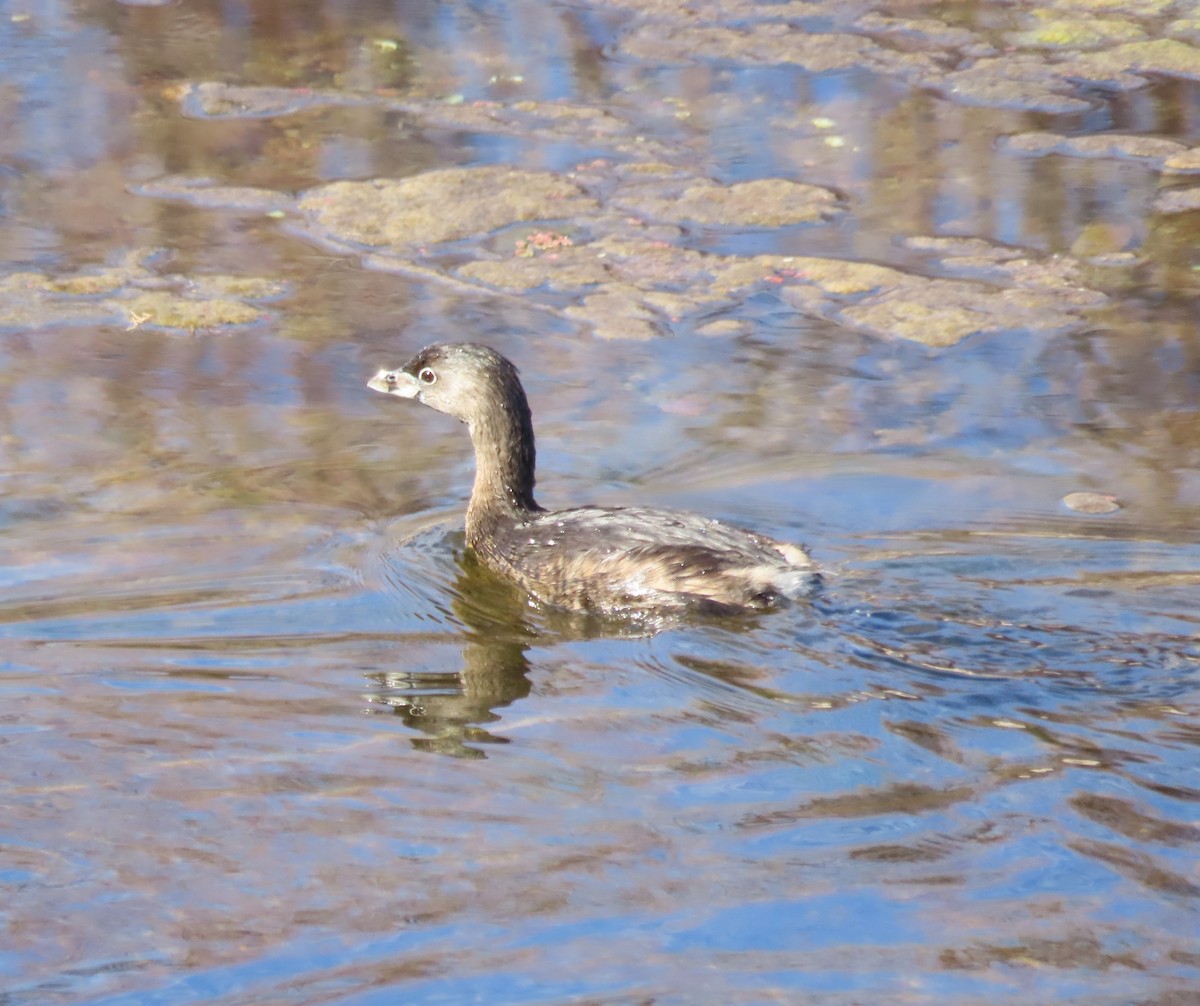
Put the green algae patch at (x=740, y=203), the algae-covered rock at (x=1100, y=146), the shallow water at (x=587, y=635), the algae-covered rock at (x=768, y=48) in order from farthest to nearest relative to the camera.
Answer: the algae-covered rock at (x=768, y=48) → the algae-covered rock at (x=1100, y=146) → the green algae patch at (x=740, y=203) → the shallow water at (x=587, y=635)

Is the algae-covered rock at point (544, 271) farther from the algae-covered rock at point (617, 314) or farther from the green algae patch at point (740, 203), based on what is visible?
the green algae patch at point (740, 203)

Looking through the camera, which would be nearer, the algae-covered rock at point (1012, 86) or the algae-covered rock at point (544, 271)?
the algae-covered rock at point (544, 271)

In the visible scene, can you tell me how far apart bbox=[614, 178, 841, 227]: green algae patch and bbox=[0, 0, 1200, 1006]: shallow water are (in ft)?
0.71

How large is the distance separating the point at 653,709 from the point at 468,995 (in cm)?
164

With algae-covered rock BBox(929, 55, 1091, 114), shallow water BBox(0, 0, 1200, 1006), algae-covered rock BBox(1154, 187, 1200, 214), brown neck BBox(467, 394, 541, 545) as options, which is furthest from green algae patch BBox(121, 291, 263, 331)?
algae-covered rock BBox(929, 55, 1091, 114)

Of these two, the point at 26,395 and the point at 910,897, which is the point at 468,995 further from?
the point at 26,395

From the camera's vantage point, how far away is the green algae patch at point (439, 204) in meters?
9.42

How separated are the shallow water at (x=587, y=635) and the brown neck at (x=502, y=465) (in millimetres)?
237

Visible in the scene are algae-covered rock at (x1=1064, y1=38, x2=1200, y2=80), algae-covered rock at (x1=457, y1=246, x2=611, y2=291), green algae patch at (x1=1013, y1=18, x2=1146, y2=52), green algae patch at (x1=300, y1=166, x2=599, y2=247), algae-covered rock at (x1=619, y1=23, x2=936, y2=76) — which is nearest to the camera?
algae-covered rock at (x1=457, y1=246, x2=611, y2=291)

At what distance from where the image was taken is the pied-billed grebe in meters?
6.27

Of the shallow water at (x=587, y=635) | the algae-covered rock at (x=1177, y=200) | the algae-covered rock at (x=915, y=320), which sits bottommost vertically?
the shallow water at (x=587, y=635)

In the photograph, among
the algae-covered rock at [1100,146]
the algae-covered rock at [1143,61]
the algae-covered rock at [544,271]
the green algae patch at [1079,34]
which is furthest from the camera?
the green algae patch at [1079,34]

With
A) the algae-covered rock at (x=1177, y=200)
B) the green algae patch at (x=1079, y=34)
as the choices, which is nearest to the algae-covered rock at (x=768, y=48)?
the green algae patch at (x=1079, y=34)

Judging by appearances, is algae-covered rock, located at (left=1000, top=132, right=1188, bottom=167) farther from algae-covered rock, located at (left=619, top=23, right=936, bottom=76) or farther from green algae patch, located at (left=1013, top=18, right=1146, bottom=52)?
green algae patch, located at (left=1013, top=18, right=1146, bottom=52)
